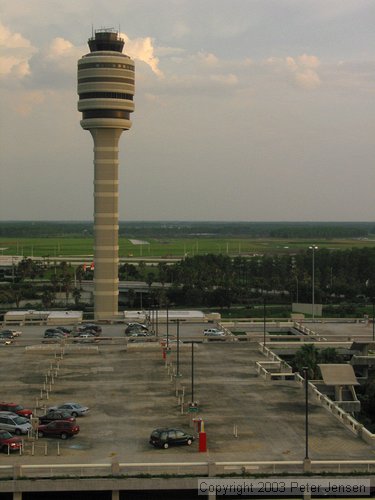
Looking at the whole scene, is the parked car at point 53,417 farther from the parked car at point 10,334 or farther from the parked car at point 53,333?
the parked car at point 10,334

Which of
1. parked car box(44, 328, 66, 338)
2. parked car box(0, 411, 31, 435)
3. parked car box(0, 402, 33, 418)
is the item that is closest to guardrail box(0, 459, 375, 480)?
parked car box(0, 411, 31, 435)

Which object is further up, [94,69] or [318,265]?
[94,69]

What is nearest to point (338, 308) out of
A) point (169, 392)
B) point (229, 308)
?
point (229, 308)

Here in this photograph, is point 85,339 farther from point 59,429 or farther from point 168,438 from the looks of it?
point 168,438

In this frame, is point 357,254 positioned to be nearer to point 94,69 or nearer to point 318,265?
point 318,265

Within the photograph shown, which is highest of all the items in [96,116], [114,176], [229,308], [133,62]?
[133,62]

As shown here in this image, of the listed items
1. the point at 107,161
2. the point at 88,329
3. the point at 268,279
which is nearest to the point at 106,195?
the point at 107,161
